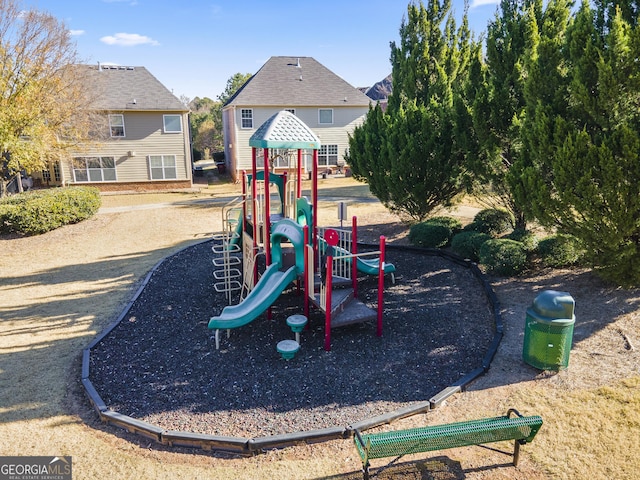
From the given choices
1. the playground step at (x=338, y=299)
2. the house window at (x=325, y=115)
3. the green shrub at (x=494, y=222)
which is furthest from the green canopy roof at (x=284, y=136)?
the house window at (x=325, y=115)

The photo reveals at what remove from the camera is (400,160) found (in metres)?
13.7

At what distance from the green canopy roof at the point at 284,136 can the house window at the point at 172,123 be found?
2123 centimetres

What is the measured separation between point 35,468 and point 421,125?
40.4 ft

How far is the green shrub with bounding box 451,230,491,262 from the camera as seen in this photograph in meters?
11.7

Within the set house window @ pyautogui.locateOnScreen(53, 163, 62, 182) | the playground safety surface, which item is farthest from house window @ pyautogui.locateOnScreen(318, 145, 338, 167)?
the playground safety surface

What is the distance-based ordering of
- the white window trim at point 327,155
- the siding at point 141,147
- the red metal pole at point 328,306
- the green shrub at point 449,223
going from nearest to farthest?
the red metal pole at point 328,306 < the green shrub at point 449,223 < the siding at point 141,147 < the white window trim at point 327,155

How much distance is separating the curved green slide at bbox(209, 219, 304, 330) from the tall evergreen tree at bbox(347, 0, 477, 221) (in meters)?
6.34

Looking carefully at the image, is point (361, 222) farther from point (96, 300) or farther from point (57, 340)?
point (57, 340)

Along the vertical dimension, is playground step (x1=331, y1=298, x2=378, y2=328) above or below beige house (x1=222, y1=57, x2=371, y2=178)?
below

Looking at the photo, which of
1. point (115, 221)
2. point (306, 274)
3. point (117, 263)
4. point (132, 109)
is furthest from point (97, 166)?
point (306, 274)

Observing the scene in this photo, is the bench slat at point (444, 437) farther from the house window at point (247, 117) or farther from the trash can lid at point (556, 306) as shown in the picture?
the house window at point (247, 117)

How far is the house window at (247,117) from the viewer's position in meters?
31.1

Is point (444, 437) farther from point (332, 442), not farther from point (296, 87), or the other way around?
point (296, 87)

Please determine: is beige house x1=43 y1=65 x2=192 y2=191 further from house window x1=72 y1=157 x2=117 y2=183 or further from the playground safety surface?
the playground safety surface
